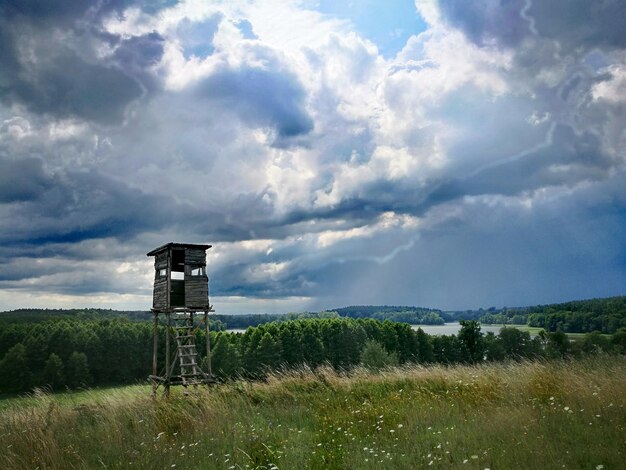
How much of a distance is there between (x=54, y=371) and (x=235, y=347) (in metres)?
25.0

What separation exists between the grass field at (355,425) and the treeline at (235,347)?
4829 centimetres

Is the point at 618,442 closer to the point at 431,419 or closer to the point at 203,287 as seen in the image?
the point at 431,419

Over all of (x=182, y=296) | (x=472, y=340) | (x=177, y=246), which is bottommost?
(x=472, y=340)

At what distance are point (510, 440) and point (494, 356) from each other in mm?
83944

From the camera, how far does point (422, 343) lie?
81812mm

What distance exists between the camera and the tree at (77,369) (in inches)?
2635

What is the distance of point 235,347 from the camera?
66875mm

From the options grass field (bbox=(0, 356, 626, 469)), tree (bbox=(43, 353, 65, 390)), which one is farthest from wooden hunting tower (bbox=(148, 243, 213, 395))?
tree (bbox=(43, 353, 65, 390))

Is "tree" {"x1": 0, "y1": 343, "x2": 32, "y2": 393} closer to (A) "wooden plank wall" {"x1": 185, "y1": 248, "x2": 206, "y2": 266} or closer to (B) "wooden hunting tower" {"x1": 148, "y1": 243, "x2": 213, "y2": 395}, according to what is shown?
(B) "wooden hunting tower" {"x1": 148, "y1": 243, "x2": 213, "y2": 395}

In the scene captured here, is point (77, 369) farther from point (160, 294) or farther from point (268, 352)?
point (160, 294)

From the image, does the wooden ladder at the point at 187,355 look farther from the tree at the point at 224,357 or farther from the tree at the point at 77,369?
the tree at the point at 77,369

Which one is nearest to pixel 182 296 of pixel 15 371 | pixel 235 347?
pixel 235 347

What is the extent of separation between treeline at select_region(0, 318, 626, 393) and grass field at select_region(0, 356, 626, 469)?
158 feet

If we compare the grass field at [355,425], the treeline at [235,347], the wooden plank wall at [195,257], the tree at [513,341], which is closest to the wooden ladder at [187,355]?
the wooden plank wall at [195,257]
